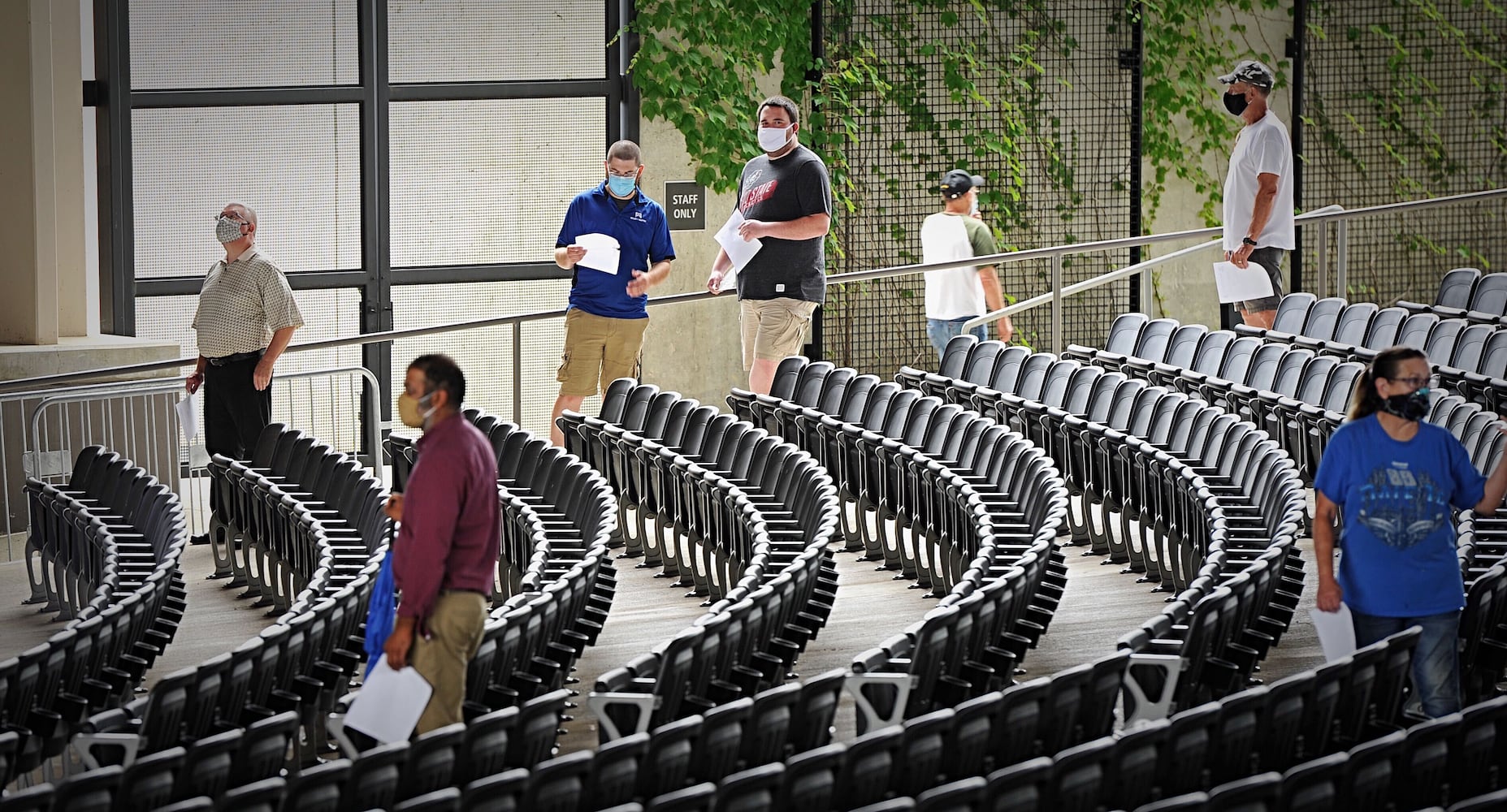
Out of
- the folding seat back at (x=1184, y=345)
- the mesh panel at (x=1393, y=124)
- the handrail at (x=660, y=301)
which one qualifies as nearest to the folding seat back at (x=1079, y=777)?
the handrail at (x=660, y=301)

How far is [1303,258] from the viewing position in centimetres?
1055

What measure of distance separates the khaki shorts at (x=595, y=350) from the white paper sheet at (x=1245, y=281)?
211 centimetres

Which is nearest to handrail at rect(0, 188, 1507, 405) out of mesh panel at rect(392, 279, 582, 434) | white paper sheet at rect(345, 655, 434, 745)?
mesh panel at rect(392, 279, 582, 434)

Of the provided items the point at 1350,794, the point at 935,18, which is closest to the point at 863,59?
the point at 935,18

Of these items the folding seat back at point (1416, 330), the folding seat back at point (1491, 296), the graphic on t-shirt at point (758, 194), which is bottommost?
the folding seat back at point (1416, 330)

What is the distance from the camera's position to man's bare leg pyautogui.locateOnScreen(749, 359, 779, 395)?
23.0 ft

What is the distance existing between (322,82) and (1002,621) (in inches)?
212

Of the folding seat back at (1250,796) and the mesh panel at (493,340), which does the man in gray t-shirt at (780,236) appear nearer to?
the mesh panel at (493,340)

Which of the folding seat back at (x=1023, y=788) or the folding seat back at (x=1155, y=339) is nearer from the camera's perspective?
the folding seat back at (x=1023, y=788)

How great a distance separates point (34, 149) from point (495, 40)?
7.26 ft

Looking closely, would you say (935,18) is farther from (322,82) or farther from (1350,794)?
(1350,794)

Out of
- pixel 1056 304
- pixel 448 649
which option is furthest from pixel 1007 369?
pixel 448 649

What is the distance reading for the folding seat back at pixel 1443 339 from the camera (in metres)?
6.77

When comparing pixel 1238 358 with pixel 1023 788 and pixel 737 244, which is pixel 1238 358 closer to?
pixel 737 244
